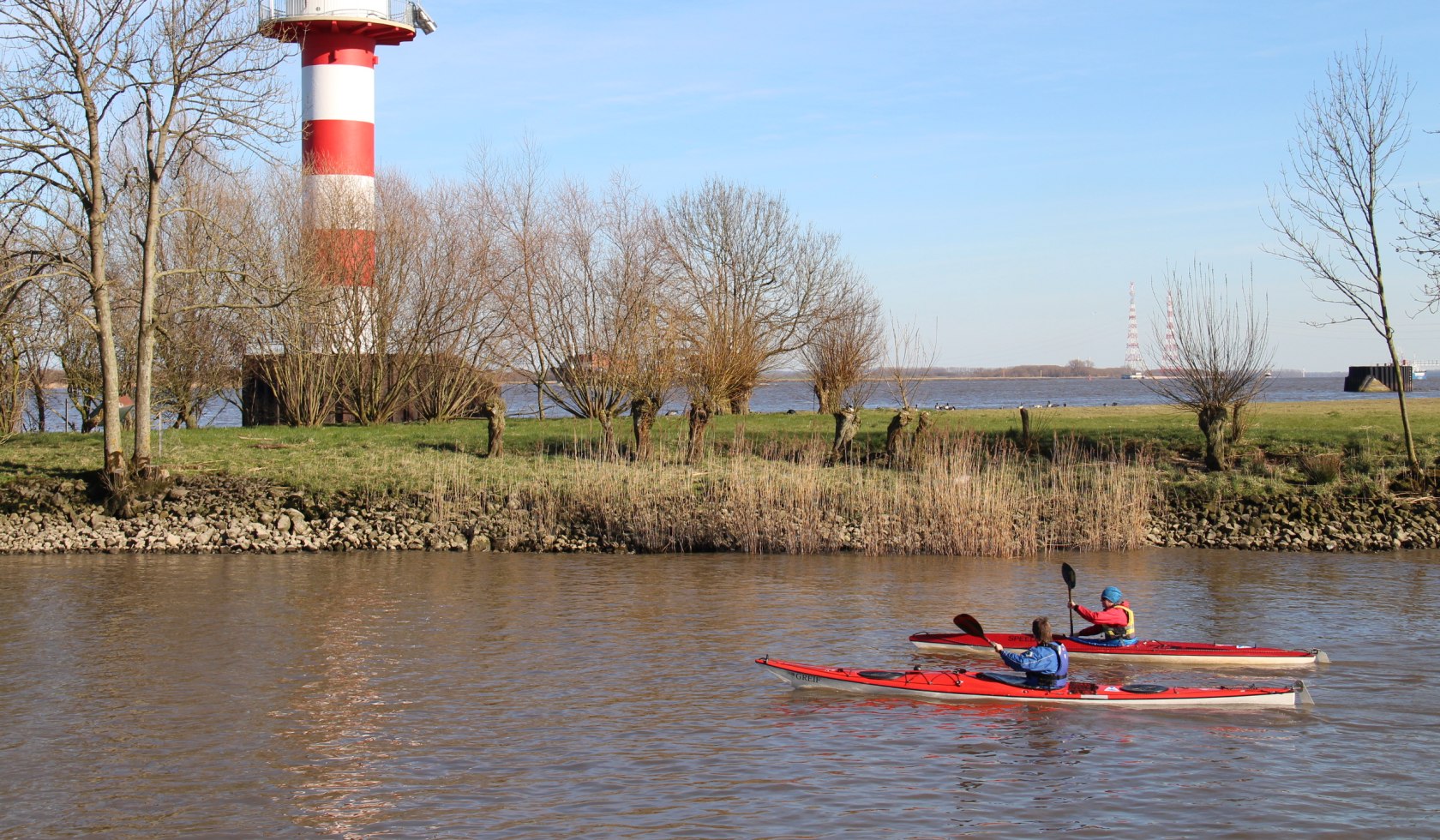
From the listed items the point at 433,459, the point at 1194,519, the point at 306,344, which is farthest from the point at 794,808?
the point at 306,344

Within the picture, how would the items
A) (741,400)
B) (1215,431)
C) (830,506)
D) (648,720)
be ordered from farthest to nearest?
(741,400)
(1215,431)
(830,506)
(648,720)

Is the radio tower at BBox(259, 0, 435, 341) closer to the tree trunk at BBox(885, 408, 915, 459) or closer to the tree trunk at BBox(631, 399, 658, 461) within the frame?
the tree trunk at BBox(631, 399, 658, 461)

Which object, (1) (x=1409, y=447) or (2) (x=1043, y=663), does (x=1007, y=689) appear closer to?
(2) (x=1043, y=663)

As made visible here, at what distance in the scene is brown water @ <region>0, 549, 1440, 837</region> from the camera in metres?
9.24

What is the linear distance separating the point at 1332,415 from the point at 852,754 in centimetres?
2557

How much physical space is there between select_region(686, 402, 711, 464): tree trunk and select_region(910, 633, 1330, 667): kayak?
11.7m

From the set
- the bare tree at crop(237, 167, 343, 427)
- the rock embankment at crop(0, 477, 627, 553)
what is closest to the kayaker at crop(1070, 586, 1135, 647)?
the rock embankment at crop(0, 477, 627, 553)

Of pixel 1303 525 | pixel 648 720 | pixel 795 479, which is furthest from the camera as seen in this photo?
pixel 795 479

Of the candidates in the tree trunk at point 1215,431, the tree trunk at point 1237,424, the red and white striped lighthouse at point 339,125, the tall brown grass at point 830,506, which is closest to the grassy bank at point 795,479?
the tall brown grass at point 830,506

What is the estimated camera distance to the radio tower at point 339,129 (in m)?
32.0

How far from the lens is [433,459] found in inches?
1005

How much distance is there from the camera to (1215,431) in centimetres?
2466

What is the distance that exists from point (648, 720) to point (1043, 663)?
12.6ft

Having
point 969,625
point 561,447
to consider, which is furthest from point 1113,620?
point 561,447
